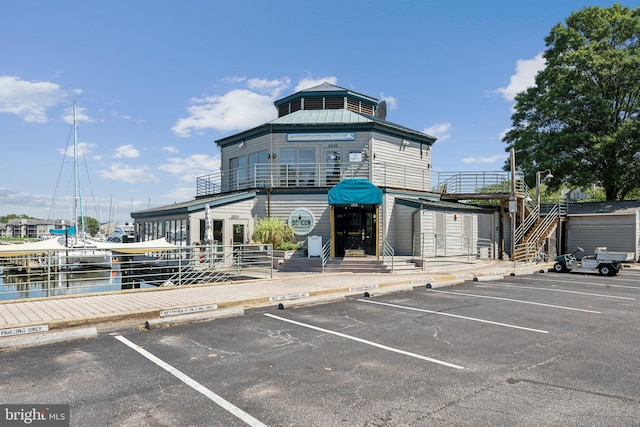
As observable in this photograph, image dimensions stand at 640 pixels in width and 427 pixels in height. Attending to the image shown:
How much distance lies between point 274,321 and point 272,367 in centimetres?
311

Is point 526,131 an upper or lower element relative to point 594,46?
lower

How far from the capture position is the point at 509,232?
84.2ft

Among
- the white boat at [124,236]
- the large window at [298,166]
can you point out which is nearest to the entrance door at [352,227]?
the large window at [298,166]

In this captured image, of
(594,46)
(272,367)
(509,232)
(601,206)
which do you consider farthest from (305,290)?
(594,46)

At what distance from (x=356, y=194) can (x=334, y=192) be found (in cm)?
105

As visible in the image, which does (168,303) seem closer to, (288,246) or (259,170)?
(288,246)

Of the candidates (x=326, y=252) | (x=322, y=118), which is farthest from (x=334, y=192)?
(x=322, y=118)

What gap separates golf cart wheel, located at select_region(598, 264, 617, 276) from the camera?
18391mm

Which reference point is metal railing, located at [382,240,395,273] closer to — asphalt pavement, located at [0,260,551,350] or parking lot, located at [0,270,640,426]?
asphalt pavement, located at [0,260,551,350]

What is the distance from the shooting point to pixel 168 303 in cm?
1005

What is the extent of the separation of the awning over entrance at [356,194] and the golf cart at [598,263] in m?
10.0

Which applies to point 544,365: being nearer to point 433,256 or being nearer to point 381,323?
Answer: point 381,323

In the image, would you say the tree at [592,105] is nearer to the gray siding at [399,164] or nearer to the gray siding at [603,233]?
the gray siding at [603,233]

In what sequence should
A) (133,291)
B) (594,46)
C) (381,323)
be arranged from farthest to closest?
(594,46)
(133,291)
(381,323)
